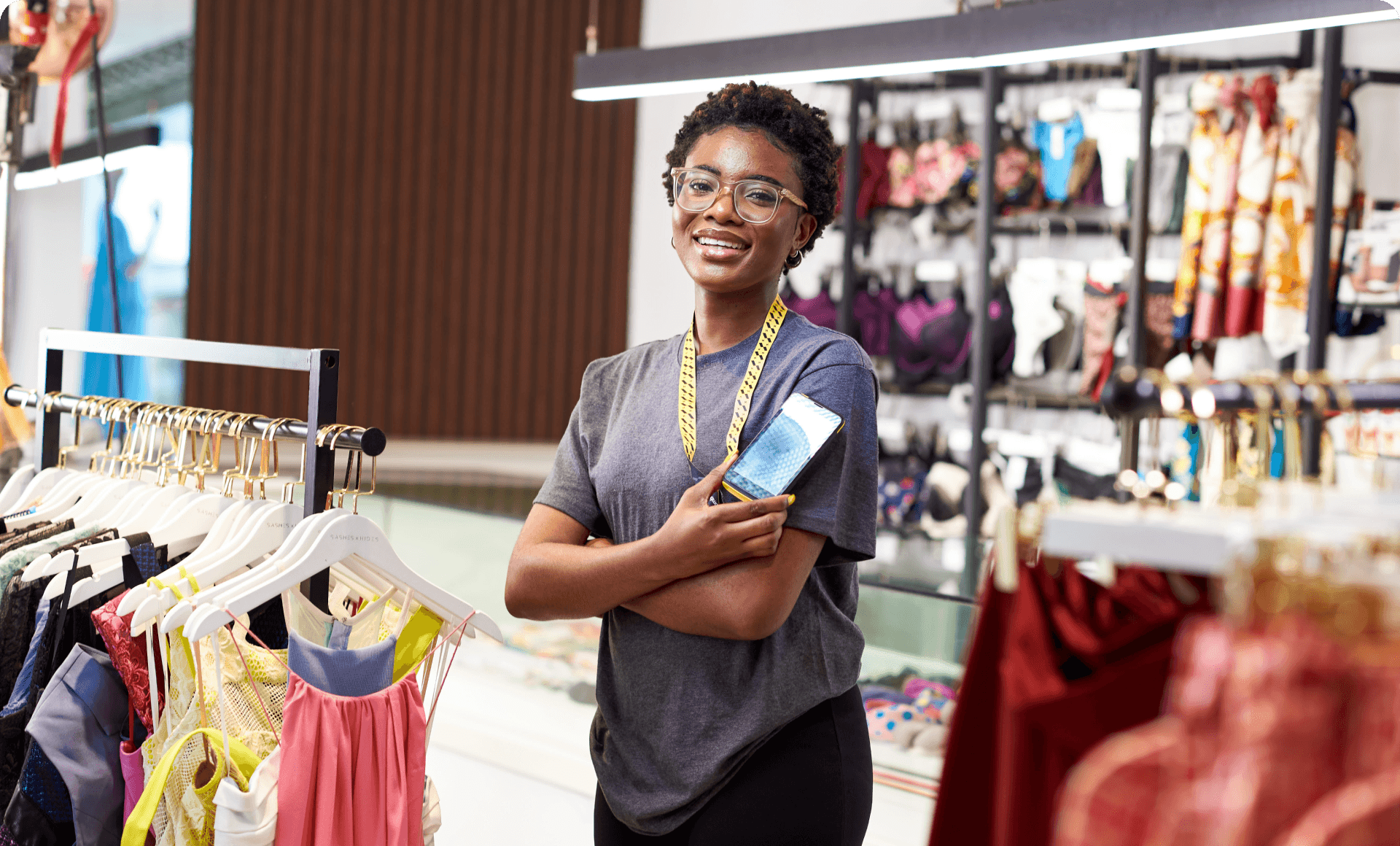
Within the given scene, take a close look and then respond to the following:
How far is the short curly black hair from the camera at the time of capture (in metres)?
1.27

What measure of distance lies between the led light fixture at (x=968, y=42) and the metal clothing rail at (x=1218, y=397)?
164cm

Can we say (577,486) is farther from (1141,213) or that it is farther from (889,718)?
(1141,213)

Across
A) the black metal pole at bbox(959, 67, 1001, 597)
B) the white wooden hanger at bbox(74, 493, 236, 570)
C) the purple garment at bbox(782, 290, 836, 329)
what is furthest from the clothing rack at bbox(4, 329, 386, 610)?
the purple garment at bbox(782, 290, 836, 329)

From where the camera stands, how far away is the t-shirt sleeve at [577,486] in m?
1.31

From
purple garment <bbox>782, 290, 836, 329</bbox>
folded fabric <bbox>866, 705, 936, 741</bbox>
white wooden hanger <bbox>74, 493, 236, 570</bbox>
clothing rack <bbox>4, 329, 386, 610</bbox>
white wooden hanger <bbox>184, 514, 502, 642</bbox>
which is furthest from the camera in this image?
purple garment <bbox>782, 290, 836, 329</bbox>

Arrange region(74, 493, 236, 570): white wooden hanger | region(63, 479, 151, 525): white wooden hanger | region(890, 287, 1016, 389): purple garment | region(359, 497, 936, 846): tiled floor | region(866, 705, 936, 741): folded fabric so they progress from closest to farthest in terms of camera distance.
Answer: region(74, 493, 236, 570): white wooden hanger → region(63, 479, 151, 525): white wooden hanger → region(866, 705, 936, 741): folded fabric → region(359, 497, 936, 846): tiled floor → region(890, 287, 1016, 389): purple garment

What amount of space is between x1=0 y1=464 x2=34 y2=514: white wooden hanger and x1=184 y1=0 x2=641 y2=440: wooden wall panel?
4651 mm

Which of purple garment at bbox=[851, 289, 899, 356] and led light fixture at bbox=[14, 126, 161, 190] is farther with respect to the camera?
purple garment at bbox=[851, 289, 899, 356]

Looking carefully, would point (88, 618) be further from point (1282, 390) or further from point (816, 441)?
point (1282, 390)

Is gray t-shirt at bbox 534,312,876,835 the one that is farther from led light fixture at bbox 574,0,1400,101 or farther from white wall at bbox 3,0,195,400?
white wall at bbox 3,0,195,400

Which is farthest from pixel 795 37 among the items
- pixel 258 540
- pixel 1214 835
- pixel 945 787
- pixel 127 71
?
pixel 127 71

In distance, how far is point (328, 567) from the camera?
145 cm

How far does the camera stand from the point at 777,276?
1.32m

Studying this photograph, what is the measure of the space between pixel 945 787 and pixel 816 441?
36 centimetres
